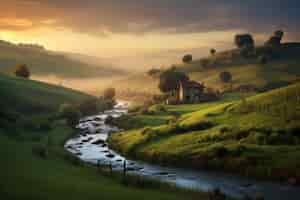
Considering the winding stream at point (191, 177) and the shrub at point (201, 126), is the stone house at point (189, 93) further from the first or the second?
the winding stream at point (191, 177)

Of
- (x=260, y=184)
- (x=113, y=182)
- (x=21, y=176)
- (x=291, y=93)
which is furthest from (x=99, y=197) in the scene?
(x=291, y=93)

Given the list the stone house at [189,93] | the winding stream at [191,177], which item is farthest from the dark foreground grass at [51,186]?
the stone house at [189,93]

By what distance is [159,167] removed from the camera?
6694 centimetres

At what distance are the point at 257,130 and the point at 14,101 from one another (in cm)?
10603

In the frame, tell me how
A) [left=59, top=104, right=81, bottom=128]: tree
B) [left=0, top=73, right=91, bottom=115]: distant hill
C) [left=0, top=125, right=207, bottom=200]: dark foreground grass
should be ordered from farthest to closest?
1. [left=0, top=73, right=91, bottom=115]: distant hill
2. [left=59, top=104, right=81, bottom=128]: tree
3. [left=0, top=125, right=207, bottom=200]: dark foreground grass

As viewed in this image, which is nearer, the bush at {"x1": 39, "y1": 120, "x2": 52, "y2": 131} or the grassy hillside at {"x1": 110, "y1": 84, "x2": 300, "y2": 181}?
the grassy hillside at {"x1": 110, "y1": 84, "x2": 300, "y2": 181}

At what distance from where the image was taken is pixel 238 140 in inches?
2739

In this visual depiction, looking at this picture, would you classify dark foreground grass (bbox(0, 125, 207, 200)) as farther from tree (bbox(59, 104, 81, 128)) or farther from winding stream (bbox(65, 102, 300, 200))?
tree (bbox(59, 104, 81, 128))

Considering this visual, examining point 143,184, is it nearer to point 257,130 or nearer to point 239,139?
point 239,139

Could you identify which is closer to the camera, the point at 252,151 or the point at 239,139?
the point at 252,151

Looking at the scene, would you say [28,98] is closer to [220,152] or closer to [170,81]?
[170,81]

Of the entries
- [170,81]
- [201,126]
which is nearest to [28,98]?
[170,81]

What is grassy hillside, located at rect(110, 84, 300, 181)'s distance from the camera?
5928 centimetres

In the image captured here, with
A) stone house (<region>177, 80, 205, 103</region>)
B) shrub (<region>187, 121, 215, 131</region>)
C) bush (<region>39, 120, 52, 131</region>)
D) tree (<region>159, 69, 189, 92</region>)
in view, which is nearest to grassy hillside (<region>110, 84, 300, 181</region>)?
shrub (<region>187, 121, 215, 131</region>)
